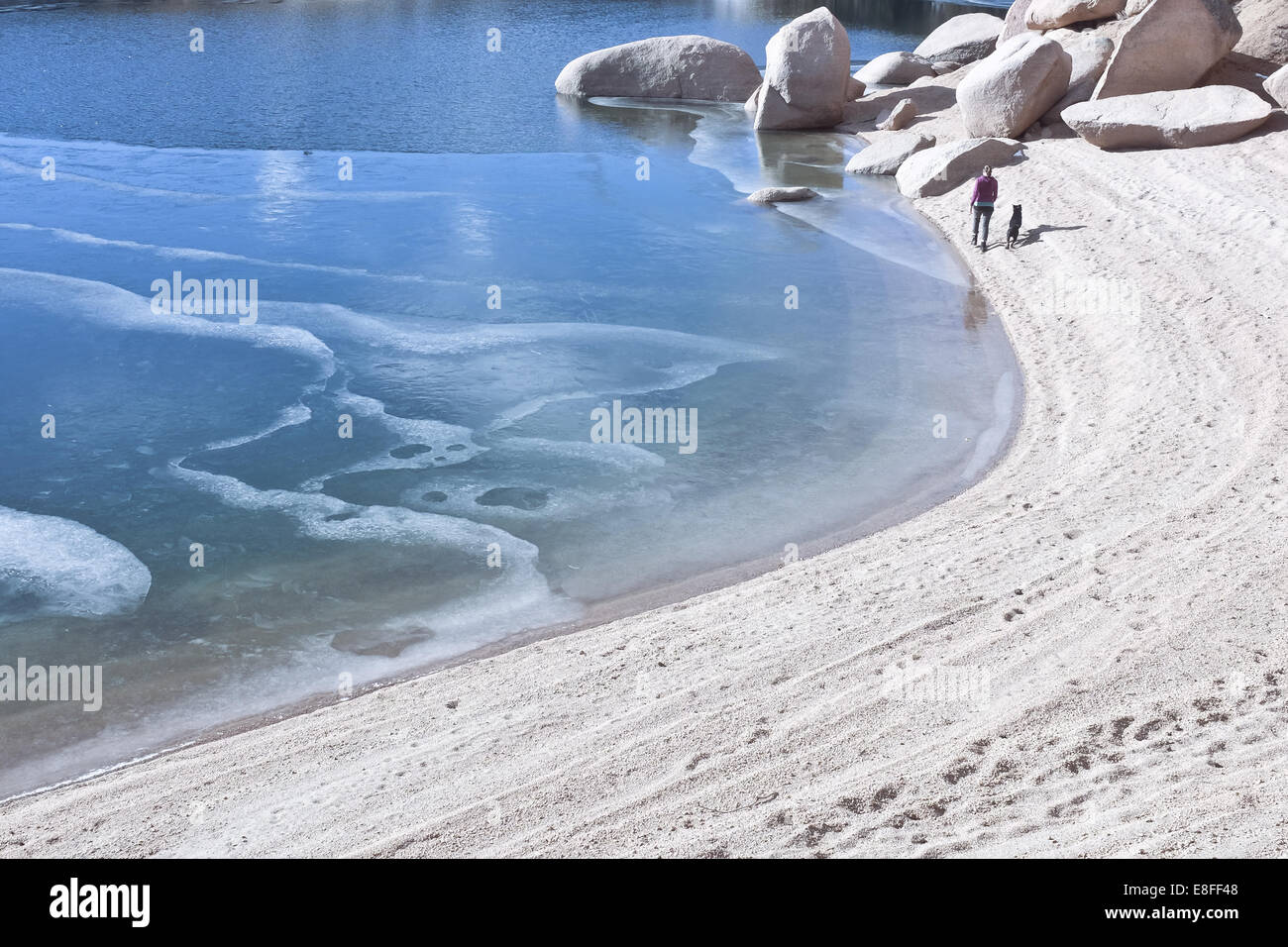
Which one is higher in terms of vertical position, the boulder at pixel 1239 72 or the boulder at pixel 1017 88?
the boulder at pixel 1239 72

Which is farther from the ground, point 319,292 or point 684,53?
point 684,53

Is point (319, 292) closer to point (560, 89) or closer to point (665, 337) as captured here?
point (665, 337)

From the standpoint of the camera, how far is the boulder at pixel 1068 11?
2931cm

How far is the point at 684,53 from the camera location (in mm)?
35906

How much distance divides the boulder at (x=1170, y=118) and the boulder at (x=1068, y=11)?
21.0 feet

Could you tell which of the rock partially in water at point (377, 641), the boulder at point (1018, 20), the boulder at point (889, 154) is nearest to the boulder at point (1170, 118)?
the boulder at point (889, 154)

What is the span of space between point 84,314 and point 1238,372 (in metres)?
15.1

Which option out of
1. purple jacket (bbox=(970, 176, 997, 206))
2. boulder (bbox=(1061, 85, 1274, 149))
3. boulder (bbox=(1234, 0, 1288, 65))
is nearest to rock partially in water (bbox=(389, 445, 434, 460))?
purple jacket (bbox=(970, 176, 997, 206))

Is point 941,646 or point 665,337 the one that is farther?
point 665,337

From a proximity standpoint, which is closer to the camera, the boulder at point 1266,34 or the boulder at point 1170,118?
the boulder at point 1170,118

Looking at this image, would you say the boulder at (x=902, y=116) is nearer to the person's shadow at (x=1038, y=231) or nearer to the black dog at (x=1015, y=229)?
the person's shadow at (x=1038, y=231)

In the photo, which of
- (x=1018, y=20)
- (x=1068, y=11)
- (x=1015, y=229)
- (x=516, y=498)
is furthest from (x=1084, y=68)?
(x=516, y=498)
